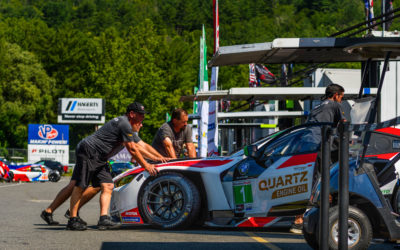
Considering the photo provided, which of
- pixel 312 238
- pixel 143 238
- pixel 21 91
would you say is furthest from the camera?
pixel 21 91

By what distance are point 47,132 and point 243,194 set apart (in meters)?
47.8

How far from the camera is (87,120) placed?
6112 centimetres

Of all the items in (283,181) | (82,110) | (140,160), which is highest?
(82,110)

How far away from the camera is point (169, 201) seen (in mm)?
8836

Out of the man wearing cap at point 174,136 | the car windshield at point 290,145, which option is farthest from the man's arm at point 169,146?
the car windshield at point 290,145

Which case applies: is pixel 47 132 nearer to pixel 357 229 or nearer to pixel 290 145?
pixel 290 145

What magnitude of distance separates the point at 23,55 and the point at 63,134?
61.3ft

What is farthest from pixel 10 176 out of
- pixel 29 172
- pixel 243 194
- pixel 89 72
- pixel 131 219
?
pixel 89 72

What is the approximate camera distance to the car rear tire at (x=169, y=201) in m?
8.77

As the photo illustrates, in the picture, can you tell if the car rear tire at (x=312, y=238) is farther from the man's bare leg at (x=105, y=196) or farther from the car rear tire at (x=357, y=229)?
the man's bare leg at (x=105, y=196)

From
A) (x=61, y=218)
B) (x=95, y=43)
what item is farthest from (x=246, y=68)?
(x=61, y=218)

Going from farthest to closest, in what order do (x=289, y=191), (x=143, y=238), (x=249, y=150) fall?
(x=289, y=191), (x=249, y=150), (x=143, y=238)

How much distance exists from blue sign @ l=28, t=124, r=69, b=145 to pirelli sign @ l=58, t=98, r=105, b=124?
6.06 metres

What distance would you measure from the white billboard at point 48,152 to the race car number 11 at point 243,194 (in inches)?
1832
